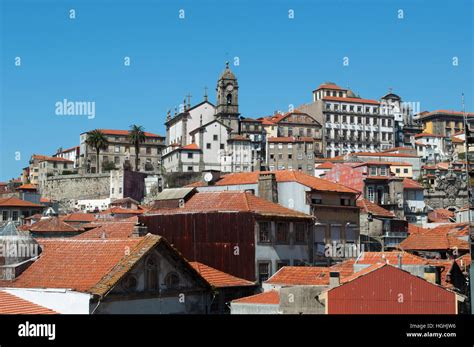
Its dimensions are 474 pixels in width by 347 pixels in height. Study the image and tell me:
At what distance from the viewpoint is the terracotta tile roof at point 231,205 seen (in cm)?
4322

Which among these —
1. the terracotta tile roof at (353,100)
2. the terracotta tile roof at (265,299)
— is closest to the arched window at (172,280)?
the terracotta tile roof at (265,299)

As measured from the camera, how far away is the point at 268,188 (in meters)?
49.9

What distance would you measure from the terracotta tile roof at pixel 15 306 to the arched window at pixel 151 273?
15.6 ft

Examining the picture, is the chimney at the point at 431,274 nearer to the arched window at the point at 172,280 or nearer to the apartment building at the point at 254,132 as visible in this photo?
the arched window at the point at 172,280

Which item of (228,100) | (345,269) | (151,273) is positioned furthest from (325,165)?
(151,273)

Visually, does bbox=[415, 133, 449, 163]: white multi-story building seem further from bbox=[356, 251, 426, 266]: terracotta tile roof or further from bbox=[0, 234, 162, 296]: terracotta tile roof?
bbox=[0, 234, 162, 296]: terracotta tile roof

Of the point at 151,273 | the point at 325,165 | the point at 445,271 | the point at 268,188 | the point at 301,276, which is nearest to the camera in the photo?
the point at 151,273

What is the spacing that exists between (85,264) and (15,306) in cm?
585

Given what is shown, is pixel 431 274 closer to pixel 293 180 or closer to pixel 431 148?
pixel 293 180

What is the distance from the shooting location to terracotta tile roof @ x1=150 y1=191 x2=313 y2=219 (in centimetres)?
4322

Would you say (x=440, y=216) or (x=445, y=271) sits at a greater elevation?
(x=440, y=216)

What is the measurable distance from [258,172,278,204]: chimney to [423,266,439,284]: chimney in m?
18.1

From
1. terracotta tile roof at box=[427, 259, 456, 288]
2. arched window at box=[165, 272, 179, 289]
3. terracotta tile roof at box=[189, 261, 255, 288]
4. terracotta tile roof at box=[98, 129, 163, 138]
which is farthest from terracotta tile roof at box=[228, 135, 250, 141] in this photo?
arched window at box=[165, 272, 179, 289]
